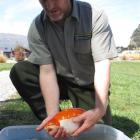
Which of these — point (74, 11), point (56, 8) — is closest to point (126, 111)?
point (74, 11)

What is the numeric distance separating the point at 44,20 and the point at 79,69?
1.61ft

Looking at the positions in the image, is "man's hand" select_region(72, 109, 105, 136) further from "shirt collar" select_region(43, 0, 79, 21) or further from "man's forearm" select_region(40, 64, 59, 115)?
"shirt collar" select_region(43, 0, 79, 21)

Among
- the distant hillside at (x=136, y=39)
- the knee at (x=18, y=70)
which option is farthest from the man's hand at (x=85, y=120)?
the distant hillside at (x=136, y=39)

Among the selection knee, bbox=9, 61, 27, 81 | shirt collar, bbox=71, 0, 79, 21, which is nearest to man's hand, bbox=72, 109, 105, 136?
shirt collar, bbox=71, 0, 79, 21

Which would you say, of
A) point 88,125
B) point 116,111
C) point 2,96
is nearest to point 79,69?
point 88,125

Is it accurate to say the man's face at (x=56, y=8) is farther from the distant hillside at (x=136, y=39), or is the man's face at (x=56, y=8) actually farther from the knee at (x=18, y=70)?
the distant hillside at (x=136, y=39)

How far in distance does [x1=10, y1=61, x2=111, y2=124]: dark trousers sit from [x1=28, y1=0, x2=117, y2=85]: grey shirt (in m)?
0.17

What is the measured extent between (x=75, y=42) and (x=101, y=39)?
0.31m

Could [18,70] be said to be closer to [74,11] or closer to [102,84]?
[74,11]

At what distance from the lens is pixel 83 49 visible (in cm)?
355

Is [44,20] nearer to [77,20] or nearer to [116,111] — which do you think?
[77,20]

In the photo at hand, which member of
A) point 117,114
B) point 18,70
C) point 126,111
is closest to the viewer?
point 18,70

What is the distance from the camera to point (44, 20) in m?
3.54

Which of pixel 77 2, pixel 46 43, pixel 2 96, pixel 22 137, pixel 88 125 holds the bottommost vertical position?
pixel 2 96
